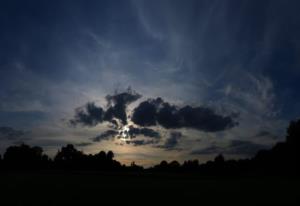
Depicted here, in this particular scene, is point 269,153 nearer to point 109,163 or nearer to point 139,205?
point 109,163

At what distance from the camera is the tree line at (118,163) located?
5202 inches

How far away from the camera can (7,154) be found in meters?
183

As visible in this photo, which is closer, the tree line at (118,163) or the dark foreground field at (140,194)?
the dark foreground field at (140,194)

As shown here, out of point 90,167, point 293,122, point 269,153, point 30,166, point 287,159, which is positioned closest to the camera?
point 287,159

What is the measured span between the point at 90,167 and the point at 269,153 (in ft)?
337

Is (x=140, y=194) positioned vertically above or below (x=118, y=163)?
below

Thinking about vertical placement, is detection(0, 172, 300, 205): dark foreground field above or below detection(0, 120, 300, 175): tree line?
below

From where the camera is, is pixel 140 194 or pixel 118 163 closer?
pixel 140 194

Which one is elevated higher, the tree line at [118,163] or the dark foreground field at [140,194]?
the tree line at [118,163]

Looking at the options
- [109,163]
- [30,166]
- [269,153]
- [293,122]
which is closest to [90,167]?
[109,163]

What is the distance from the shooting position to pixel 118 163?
199 m

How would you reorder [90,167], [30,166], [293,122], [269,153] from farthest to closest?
[90,167] → [30,166] → [269,153] → [293,122]

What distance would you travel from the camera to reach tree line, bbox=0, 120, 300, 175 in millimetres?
132125

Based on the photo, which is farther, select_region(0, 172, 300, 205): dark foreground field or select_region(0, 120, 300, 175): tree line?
select_region(0, 120, 300, 175): tree line
